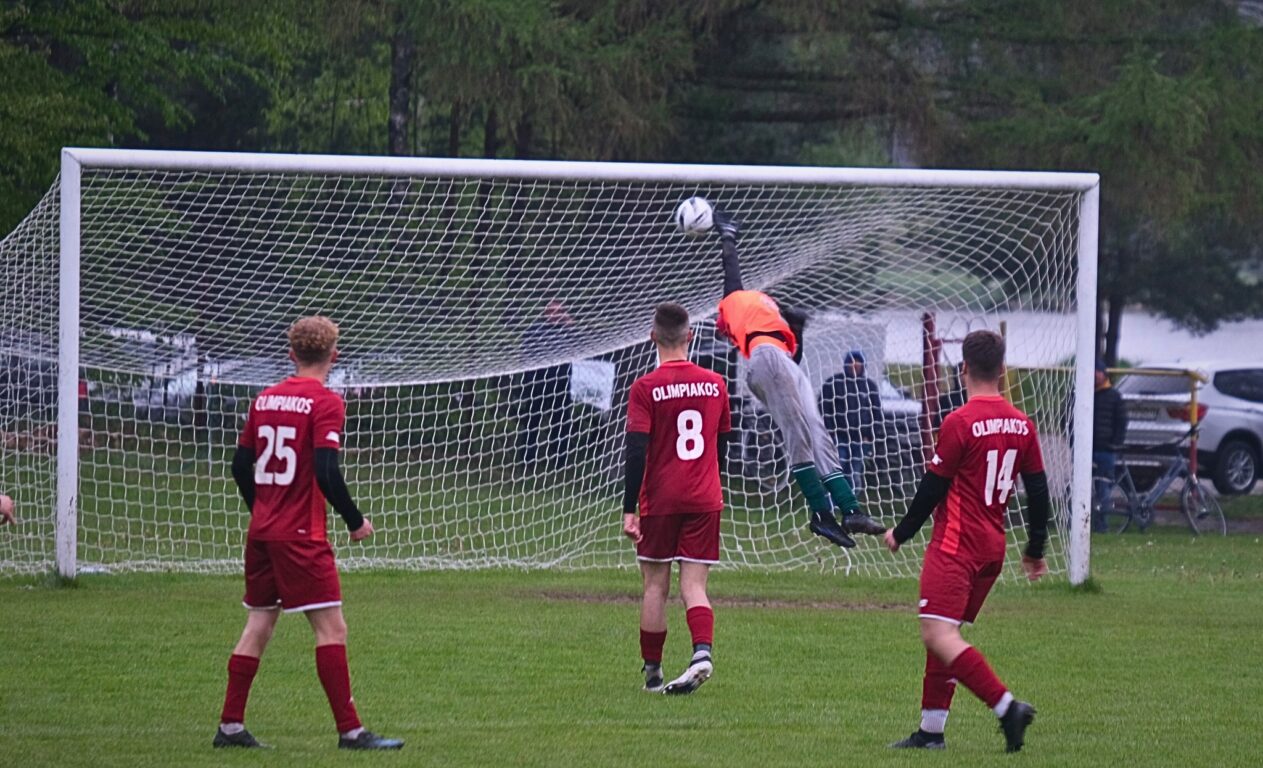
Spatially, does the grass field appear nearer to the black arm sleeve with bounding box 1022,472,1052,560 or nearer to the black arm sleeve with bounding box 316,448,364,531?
the black arm sleeve with bounding box 1022,472,1052,560

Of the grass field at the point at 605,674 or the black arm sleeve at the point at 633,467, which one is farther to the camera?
the black arm sleeve at the point at 633,467

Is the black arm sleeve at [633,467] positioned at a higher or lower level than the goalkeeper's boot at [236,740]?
higher

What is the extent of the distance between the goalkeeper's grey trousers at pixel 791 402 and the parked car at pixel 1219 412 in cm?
1279

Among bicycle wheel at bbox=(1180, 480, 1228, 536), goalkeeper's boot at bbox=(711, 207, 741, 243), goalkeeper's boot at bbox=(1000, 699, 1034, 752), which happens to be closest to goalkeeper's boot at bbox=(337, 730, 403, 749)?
goalkeeper's boot at bbox=(1000, 699, 1034, 752)

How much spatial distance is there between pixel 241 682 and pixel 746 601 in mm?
6022

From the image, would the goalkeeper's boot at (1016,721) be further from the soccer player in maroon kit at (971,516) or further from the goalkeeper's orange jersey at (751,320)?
the goalkeeper's orange jersey at (751,320)

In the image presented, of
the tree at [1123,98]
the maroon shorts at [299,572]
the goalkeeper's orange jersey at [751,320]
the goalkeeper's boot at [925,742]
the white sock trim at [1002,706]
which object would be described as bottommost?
the goalkeeper's boot at [925,742]

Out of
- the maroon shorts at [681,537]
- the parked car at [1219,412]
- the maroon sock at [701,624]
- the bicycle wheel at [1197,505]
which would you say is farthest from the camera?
the parked car at [1219,412]

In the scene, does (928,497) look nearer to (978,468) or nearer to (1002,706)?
(978,468)

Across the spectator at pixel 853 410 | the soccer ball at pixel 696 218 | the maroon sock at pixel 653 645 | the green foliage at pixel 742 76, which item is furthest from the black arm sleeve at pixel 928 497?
the green foliage at pixel 742 76

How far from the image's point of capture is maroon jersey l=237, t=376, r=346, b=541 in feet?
21.3

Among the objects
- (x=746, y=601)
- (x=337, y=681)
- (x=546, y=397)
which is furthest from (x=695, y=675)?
(x=546, y=397)

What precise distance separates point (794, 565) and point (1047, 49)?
9.14m

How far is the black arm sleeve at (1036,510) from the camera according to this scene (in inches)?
273
